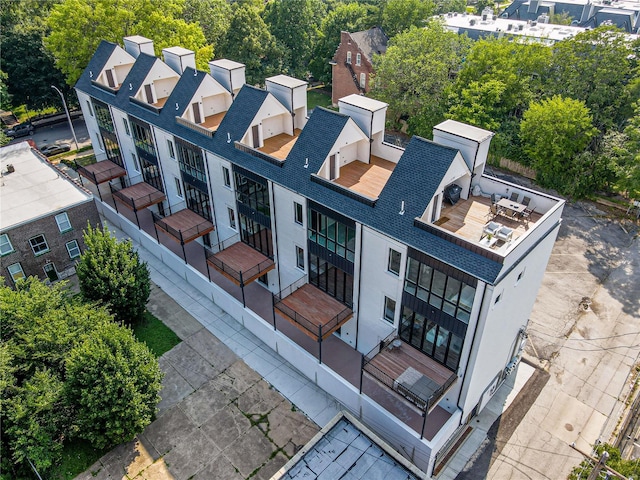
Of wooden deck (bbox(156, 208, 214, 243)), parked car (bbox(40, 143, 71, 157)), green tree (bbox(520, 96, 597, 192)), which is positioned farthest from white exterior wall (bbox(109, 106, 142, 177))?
green tree (bbox(520, 96, 597, 192))

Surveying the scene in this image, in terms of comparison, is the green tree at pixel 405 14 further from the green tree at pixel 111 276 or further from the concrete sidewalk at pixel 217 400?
the green tree at pixel 111 276

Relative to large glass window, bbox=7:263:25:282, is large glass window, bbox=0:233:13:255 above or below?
above

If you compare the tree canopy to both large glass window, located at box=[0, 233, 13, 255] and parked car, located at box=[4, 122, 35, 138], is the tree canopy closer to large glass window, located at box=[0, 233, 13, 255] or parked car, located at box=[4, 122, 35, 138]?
large glass window, located at box=[0, 233, 13, 255]

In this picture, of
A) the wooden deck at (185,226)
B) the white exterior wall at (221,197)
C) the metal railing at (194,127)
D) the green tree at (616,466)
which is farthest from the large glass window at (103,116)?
the green tree at (616,466)

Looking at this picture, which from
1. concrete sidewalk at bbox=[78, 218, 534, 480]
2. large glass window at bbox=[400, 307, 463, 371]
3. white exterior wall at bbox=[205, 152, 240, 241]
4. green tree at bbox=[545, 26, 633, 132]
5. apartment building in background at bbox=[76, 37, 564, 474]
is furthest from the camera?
green tree at bbox=[545, 26, 633, 132]

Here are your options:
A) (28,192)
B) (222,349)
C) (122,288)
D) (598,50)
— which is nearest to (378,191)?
(222,349)

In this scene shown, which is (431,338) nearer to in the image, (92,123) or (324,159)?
(324,159)
